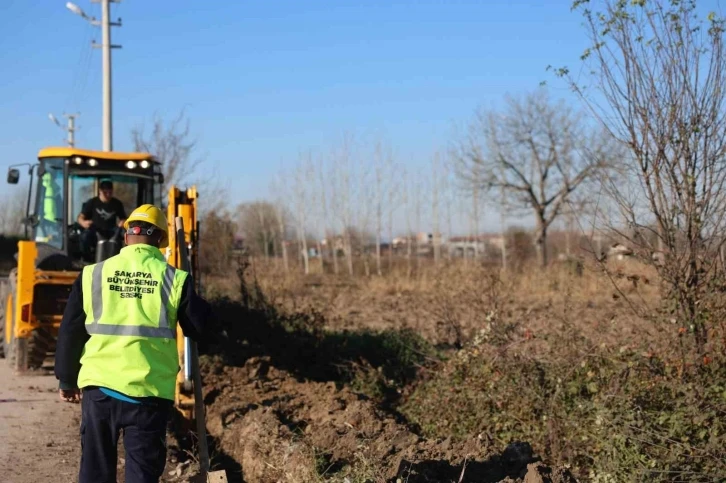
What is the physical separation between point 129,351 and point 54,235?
8748 millimetres

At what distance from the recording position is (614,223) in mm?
8148

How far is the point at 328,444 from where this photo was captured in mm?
7340

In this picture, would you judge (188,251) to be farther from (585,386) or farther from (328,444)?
(585,386)

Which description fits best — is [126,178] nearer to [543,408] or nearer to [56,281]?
[56,281]

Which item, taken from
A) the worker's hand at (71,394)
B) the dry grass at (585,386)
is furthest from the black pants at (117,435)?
the dry grass at (585,386)

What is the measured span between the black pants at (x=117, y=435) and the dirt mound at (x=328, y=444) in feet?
4.86

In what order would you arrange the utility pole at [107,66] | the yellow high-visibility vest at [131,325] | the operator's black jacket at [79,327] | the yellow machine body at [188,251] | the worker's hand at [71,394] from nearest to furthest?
the yellow high-visibility vest at [131,325] < the operator's black jacket at [79,327] < the worker's hand at [71,394] < the yellow machine body at [188,251] < the utility pole at [107,66]

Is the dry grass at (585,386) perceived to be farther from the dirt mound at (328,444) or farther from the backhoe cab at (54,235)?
the backhoe cab at (54,235)

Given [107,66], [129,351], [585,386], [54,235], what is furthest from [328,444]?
[107,66]

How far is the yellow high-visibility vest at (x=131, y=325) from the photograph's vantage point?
4691mm

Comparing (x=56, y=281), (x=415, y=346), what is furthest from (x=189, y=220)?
(x=415, y=346)

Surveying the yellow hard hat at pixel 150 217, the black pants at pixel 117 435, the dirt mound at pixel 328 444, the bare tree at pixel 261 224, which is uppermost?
the bare tree at pixel 261 224

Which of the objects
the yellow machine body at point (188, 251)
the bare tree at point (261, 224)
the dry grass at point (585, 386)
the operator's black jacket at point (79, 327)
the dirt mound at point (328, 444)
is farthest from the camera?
the bare tree at point (261, 224)

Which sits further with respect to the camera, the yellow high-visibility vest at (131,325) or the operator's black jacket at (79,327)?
the operator's black jacket at (79,327)
